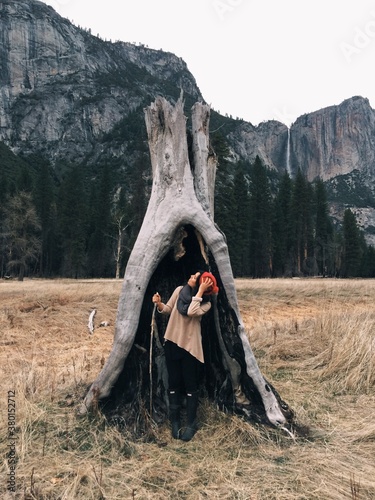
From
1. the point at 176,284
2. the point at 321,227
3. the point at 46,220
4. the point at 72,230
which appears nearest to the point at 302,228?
the point at 321,227

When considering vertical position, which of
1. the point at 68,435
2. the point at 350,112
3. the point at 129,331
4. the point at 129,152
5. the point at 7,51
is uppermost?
the point at 350,112

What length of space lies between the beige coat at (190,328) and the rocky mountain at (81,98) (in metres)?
87.7

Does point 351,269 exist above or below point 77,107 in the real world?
below

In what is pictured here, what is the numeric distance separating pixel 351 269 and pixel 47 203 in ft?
123

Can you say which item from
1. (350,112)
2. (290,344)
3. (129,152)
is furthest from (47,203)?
(350,112)

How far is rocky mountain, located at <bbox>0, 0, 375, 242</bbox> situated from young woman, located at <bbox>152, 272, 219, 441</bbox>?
87.6 metres

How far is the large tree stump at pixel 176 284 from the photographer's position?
3982 mm

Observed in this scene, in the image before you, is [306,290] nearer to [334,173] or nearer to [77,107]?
[77,107]

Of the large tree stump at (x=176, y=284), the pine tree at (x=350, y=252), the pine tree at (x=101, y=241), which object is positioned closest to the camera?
the large tree stump at (x=176, y=284)

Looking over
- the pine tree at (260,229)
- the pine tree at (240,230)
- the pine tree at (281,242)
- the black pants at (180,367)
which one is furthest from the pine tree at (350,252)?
the black pants at (180,367)

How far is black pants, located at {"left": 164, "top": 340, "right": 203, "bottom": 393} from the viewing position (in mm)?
3826

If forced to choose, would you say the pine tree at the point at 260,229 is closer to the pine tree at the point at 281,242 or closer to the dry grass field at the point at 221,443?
the pine tree at the point at 281,242

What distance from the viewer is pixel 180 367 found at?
156 inches

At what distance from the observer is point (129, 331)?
399cm
